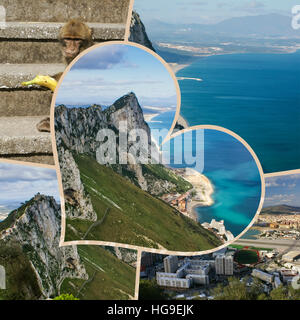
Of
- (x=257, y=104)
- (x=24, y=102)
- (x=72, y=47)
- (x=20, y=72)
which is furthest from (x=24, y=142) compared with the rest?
(x=257, y=104)

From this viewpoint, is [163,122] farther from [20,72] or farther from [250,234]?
[20,72]

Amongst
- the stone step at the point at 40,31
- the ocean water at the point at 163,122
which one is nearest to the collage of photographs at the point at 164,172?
the ocean water at the point at 163,122

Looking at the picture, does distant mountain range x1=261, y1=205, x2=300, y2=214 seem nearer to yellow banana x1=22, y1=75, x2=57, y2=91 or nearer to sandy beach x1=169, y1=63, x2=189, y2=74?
sandy beach x1=169, y1=63, x2=189, y2=74

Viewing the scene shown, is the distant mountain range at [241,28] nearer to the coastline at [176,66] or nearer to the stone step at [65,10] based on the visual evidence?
the coastline at [176,66]

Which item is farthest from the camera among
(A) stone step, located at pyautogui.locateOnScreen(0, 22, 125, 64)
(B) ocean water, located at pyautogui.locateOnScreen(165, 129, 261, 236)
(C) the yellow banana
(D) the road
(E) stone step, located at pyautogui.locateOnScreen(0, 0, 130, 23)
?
(E) stone step, located at pyautogui.locateOnScreen(0, 0, 130, 23)

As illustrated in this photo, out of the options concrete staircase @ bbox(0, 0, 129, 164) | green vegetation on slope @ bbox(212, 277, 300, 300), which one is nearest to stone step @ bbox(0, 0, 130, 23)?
concrete staircase @ bbox(0, 0, 129, 164)

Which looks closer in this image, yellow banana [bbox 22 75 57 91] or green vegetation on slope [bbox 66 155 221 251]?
green vegetation on slope [bbox 66 155 221 251]
